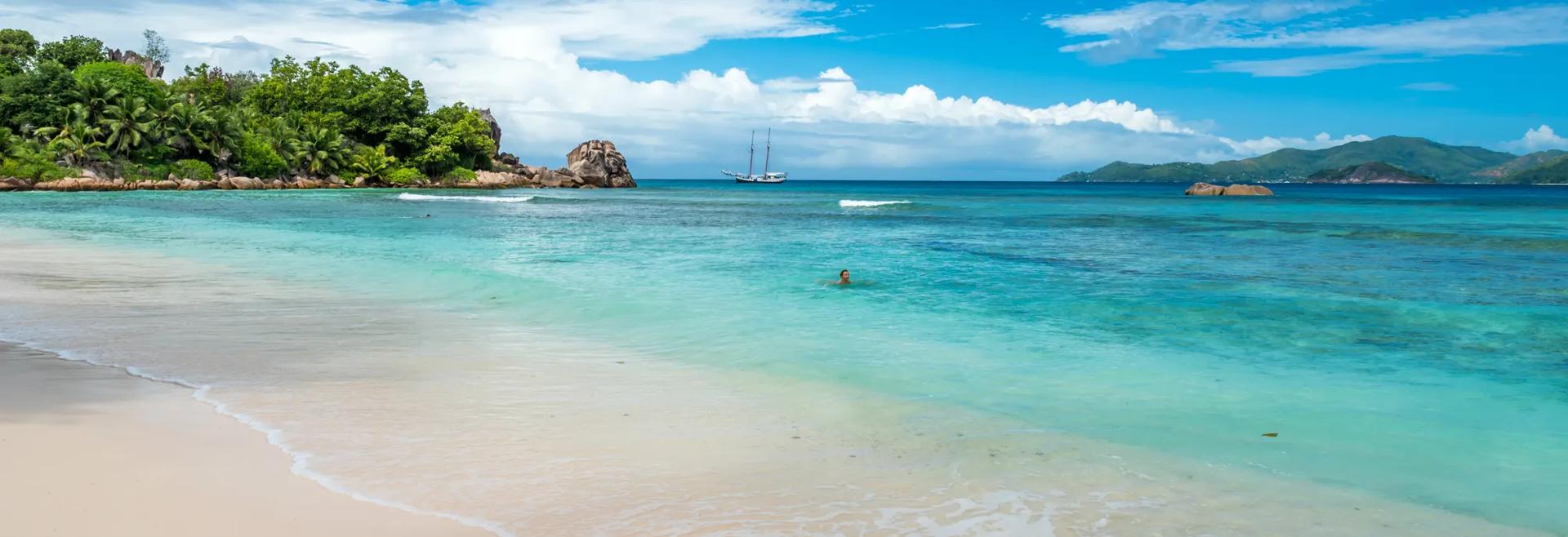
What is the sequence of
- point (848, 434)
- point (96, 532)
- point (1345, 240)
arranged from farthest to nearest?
point (1345, 240), point (848, 434), point (96, 532)

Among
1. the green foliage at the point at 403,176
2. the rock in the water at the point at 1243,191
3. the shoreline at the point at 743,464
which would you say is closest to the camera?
the shoreline at the point at 743,464

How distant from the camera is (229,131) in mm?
67062

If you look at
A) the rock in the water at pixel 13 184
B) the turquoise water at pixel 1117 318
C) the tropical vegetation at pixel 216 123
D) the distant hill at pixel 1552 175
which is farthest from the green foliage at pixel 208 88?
the distant hill at pixel 1552 175

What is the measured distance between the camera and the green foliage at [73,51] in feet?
270

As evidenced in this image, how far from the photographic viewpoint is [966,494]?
482cm

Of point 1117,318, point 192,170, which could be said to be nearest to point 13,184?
point 192,170

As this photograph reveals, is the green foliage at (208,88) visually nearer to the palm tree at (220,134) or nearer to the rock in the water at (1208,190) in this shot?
the palm tree at (220,134)

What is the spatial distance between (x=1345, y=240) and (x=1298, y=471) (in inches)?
939

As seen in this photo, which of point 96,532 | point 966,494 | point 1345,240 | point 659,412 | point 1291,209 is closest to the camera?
point 96,532

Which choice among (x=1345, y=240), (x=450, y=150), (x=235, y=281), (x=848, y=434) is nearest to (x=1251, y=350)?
(x=848, y=434)

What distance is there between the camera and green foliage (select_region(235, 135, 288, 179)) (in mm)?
68938

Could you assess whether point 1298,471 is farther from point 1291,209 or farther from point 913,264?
point 1291,209

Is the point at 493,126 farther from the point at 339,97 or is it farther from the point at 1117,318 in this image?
the point at 1117,318

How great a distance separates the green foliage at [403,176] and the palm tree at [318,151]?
4.96 m
